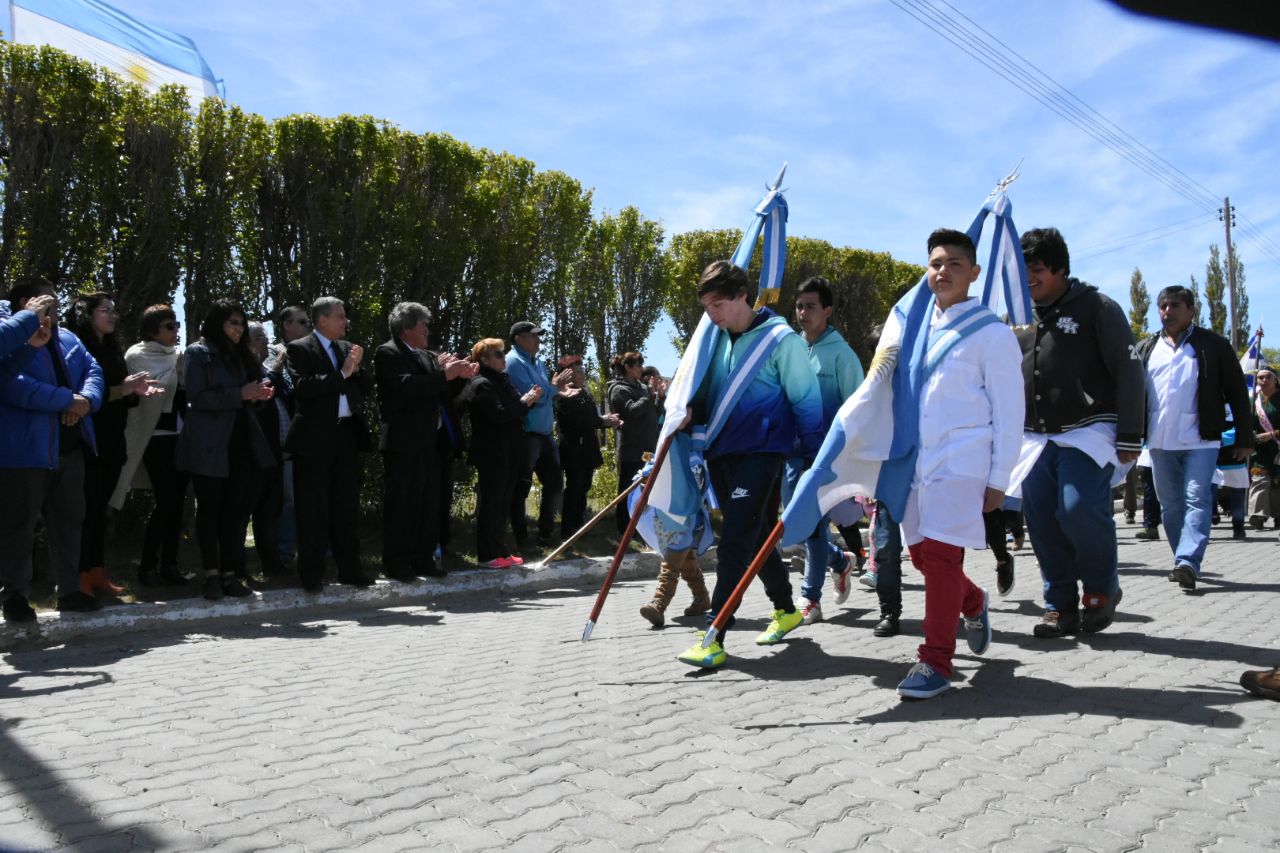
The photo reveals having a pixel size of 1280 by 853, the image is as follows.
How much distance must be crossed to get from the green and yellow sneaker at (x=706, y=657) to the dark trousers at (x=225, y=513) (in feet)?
11.7

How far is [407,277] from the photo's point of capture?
33.4 ft

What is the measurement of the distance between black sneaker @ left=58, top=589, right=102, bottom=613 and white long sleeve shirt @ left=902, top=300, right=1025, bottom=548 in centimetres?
487

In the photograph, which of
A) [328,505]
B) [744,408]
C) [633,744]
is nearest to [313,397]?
[328,505]

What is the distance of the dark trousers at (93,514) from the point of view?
7.08 m

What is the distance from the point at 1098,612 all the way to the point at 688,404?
2.51m

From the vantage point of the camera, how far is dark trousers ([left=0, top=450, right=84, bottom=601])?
20.4 ft

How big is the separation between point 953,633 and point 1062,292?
241 cm

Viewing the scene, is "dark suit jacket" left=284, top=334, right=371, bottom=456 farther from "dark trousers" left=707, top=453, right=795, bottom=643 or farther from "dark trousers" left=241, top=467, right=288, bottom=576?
"dark trousers" left=707, top=453, right=795, bottom=643

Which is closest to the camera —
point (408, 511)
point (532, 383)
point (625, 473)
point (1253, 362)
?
point (408, 511)

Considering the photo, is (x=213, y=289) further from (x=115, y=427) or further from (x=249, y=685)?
(x=249, y=685)

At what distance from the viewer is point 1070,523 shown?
595 cm

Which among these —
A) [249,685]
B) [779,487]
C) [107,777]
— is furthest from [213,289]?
[107,777]

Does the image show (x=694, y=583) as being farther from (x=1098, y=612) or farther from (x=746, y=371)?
(x=1098, y=612)

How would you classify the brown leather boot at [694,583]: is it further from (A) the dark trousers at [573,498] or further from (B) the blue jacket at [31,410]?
(A) the dark trousers at [573,498]
